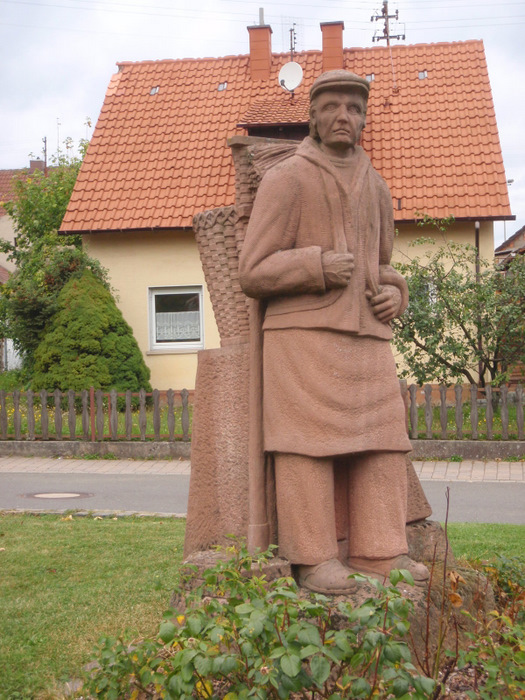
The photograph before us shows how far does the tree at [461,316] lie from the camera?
13.5m

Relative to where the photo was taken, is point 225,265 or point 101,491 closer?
point 225,265

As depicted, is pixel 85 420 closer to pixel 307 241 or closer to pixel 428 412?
pixel 428 412

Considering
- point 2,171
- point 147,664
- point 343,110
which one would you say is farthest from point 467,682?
point 2,171

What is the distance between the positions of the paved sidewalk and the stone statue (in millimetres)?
7009

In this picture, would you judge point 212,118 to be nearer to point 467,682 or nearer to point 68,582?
point 68,582

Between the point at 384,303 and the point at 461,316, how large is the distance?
9967 millimetres

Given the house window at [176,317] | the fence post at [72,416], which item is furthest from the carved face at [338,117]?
the house window at [176,317]

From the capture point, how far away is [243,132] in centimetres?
1898

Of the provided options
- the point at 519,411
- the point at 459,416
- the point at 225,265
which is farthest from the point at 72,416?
the point at 225,265

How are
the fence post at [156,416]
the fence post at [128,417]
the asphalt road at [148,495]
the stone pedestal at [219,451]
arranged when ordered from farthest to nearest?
1. the fence post at [128,417]
2. the fence post at [156,416]
3. the asphalt road at [148,495]
4. the stone pedestal at [219,451]

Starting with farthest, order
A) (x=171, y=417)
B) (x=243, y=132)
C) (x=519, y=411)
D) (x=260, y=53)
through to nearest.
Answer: (x=260, y=53) < (x=243, y=132) < (x=171, y=417) < (x=519, y=411)

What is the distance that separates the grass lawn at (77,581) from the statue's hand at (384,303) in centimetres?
161

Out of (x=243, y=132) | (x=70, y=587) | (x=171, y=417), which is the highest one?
(x=243, y=132)

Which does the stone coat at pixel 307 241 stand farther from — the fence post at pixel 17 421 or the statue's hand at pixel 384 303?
the fence post at pixel 17 421
